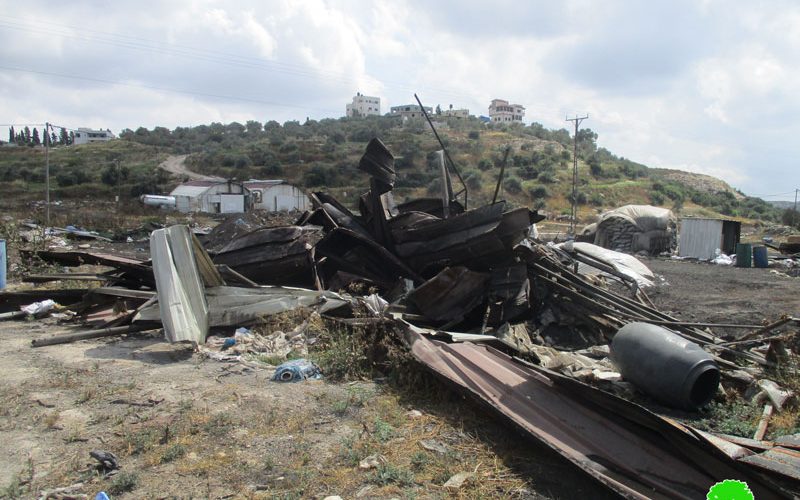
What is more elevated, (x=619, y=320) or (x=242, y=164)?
(x=242, y=164)

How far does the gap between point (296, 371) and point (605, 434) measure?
2.85 meters

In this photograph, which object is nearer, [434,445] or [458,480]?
[458,480]

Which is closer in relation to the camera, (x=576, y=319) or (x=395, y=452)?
(x=395, y=452)

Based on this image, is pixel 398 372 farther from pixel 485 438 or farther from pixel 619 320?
pixel 619 320

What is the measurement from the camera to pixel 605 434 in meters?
3.53

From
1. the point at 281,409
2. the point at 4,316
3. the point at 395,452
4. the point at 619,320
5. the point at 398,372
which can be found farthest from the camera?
the point at 4,316

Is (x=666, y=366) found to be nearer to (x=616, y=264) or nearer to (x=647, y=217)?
(x=616, y=264)

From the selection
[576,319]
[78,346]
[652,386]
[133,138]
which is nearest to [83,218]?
[78,346]

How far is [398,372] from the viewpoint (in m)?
4.98

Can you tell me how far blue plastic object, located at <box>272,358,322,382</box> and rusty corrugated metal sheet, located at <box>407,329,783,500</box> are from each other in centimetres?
122

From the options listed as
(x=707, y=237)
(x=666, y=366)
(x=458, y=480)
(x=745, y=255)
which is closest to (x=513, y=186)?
(x=707, y=237)

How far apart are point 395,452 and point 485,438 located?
69 cm

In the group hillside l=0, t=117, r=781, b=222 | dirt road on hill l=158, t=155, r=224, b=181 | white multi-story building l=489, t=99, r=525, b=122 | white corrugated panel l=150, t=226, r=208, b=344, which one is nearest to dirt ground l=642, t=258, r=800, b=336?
white corrugated panel l=150, t=226, r=208, b=344

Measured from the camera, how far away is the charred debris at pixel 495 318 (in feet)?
10.8
